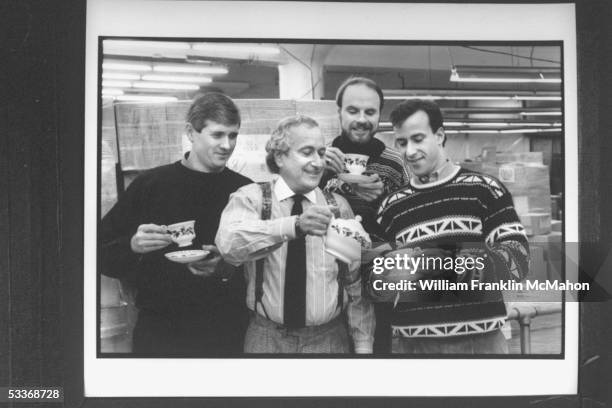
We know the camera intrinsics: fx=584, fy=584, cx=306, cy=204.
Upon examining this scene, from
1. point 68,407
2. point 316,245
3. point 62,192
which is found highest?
point 62,192

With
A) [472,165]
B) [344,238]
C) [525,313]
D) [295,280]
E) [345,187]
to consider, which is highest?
[472,165]

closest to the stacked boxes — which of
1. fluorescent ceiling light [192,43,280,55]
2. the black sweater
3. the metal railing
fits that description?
the metal railing

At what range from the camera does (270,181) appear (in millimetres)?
3271

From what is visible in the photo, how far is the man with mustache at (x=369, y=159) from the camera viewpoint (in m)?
3.27

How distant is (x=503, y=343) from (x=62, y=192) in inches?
103

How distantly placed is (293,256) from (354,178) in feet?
1.83

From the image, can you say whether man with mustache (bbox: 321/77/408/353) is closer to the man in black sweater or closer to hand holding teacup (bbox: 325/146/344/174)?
hand holding teacup (bbox: 325/146/344/174)

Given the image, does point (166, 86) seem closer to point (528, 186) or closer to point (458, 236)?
point (458, 236)

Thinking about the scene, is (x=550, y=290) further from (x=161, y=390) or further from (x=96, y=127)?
(x=96, y=127)

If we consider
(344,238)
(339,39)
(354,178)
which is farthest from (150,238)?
(339,39)

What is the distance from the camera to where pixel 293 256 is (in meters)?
3.22

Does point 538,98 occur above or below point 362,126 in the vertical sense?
above

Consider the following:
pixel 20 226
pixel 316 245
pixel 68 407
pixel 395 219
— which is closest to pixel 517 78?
pixel 395 219

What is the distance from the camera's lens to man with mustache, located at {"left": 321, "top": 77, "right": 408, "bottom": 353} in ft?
10.7
